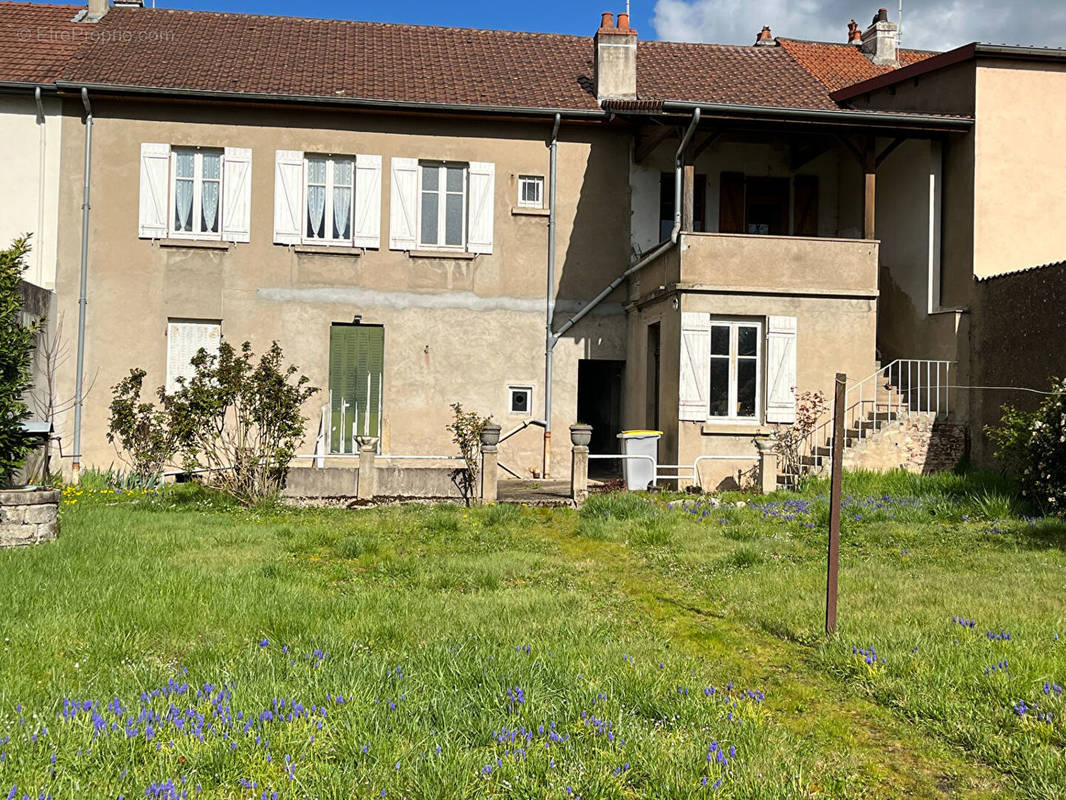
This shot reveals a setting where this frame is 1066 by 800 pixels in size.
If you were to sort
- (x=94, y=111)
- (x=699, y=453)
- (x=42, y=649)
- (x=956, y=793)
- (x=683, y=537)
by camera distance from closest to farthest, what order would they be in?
1. (x=956, y=793)
2. (x=42, y=649)
3. (x=683, y=537)
4. (x=699, y=453)
5. (x=94, y=111)

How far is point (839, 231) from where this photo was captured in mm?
17312

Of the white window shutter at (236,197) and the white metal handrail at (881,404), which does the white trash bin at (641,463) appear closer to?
the white metal handrail at (881,404)

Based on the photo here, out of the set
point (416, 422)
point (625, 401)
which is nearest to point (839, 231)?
point (625, 401)

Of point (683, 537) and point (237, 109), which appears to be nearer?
point (683, 537)

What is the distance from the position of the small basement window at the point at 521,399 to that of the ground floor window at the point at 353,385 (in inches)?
93.7

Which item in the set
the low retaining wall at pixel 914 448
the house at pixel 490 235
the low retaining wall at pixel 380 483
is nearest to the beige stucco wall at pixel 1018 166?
the house at pixel 490 235

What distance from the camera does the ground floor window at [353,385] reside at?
15906 mm

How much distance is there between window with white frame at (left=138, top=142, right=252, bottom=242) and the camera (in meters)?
15.6

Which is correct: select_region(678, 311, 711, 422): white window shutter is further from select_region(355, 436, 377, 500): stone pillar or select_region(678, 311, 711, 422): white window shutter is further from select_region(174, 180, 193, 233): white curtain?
select_region(174, 180, 193, 233): white curtain

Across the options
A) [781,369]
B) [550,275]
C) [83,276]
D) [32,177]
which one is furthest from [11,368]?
[781,369]

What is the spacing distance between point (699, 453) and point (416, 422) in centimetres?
513

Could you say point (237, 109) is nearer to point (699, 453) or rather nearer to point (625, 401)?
point (625, 401)

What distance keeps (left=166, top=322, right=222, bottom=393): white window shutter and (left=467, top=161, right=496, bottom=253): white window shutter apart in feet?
15.7

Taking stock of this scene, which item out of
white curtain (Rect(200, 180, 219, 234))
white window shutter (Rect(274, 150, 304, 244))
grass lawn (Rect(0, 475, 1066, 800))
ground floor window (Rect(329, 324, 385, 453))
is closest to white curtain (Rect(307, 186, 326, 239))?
white window shutter (Rect(274, 150, 304, 244))
